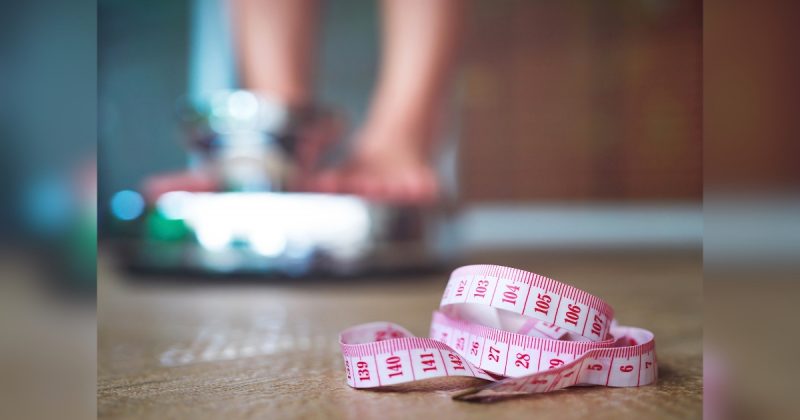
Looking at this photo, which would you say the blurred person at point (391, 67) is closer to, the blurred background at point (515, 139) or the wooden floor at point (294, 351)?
the blurred background at point (515, 139)

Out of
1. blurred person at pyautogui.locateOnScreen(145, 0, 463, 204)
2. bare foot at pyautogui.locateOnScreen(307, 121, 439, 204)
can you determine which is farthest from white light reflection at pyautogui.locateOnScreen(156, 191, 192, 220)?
blurred person at pyautogui.locateOnScreen(145, 0, 463, 204)

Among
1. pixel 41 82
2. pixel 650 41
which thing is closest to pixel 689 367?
pixel 41 82

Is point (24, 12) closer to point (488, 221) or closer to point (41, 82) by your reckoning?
point (41, 82)

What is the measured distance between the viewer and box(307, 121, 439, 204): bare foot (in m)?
1.68

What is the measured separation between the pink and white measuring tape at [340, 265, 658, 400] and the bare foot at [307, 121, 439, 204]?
3.18 feet

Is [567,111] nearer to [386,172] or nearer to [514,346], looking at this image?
[386,172]

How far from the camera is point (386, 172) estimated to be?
6.20 feet

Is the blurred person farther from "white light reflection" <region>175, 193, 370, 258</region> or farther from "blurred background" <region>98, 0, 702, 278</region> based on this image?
"blurred background" <region>98, 0, 702, 278</region>

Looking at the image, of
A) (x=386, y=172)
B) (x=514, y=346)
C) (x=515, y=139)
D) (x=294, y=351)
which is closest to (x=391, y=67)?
(x=386, y=172)

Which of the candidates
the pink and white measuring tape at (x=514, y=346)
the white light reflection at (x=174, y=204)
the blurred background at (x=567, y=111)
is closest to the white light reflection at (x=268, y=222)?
the white light reflection at (x=174, y=204)

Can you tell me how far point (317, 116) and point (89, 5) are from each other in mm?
1225

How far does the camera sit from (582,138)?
15.6 ft

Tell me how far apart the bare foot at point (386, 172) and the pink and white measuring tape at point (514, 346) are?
969 mm

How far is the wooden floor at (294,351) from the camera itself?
52 centimetres
